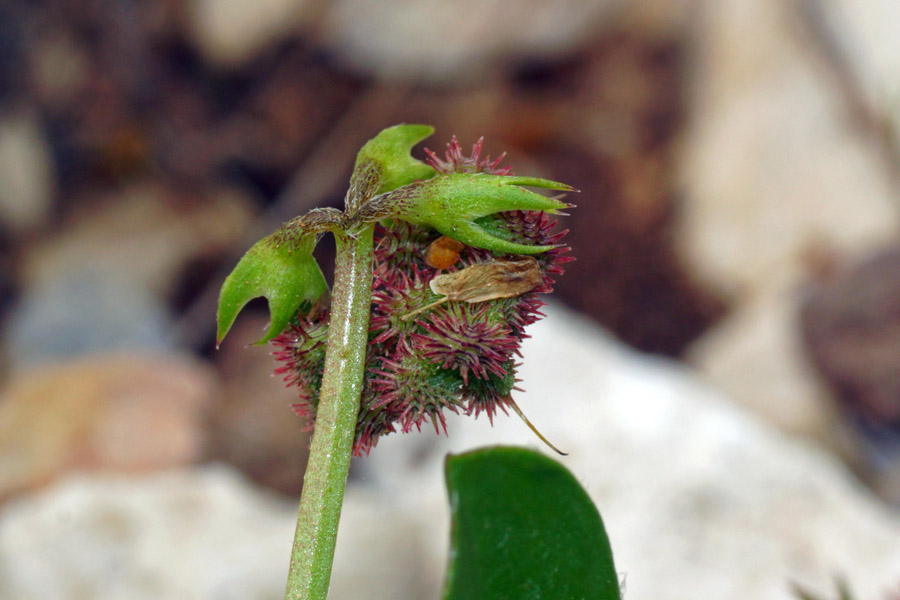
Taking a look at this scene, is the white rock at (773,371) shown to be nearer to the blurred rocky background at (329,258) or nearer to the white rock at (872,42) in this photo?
the blurred rocky background at (329,258)

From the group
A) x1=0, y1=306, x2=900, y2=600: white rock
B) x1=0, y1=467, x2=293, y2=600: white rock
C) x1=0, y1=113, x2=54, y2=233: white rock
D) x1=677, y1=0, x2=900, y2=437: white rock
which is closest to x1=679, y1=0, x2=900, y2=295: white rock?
x1=677, y1=0, x2=900, y2=437: white rock

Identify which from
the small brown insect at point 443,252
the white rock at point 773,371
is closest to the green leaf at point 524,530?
the small brown insect at point 443,252

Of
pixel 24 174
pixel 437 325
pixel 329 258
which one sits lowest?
pixel 437 325

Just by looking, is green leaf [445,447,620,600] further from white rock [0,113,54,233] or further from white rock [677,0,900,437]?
white rock [0,113,54,233]

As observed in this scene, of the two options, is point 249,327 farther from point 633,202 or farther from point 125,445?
point 633,202

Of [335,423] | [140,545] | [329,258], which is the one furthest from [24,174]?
[335,423]

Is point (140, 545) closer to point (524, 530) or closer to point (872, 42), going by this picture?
point (524, 530)
